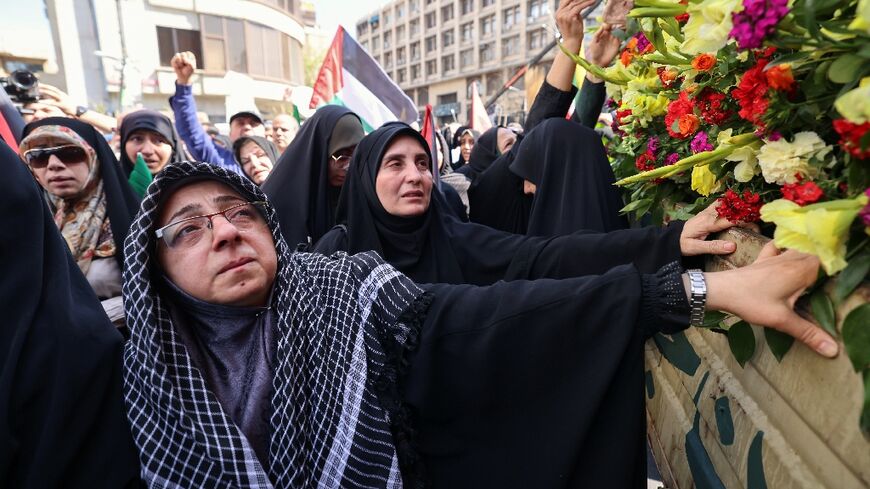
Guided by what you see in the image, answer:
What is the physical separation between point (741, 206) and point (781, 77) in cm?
36

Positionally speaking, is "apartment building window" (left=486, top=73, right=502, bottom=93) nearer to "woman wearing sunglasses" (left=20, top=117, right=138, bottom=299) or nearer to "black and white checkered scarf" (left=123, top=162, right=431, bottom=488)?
"woman wearing sunglasses" (left=20, top=117, right=138, bottom=299)

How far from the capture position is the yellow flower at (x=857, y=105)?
2.01 ft

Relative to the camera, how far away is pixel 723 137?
1090mm

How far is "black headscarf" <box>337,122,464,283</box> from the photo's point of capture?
2334 mm

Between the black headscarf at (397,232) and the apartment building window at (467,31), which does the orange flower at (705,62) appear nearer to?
the black headscarf at (397,232)

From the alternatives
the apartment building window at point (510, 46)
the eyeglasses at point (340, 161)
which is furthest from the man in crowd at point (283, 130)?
the apartment building window at point (510, 46)

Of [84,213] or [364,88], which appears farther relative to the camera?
[364,88]

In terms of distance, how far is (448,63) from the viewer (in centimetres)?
5128

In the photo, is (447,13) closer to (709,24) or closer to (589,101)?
(589,101)

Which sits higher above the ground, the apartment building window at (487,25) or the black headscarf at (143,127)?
the apartment building window at (487,25)

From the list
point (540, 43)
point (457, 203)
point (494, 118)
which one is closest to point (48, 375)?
point (457, 203)

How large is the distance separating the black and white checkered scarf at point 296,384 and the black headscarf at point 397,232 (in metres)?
0.77

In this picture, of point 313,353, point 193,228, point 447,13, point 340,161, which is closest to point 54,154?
point 340,161

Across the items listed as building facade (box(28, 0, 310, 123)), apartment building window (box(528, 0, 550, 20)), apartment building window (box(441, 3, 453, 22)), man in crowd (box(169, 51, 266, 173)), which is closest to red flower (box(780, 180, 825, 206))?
man in crowd (box(169, 51, 266, 173))
